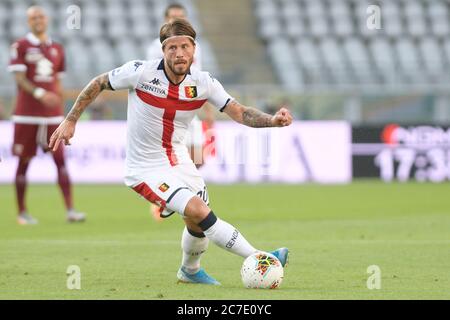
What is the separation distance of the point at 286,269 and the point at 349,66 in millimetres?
19088

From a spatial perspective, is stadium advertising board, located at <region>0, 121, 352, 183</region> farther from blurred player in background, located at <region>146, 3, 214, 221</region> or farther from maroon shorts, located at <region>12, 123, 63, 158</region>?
blurred player in background, located at <region>146, 3, 214, 221</region>

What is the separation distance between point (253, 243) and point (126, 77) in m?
3.32

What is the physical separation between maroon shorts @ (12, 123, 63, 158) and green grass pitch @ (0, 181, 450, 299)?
0.85 m

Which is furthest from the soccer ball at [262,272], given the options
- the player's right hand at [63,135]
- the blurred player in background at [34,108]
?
the blurred player in background at [34,108]

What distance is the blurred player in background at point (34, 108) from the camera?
43.1 ft

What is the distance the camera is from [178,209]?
7434 millimetres

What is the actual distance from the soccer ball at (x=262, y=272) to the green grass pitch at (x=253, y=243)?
9 cm

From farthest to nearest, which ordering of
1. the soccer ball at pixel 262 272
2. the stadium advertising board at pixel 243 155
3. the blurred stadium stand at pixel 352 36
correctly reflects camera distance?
the blurred stadium stand at pixel 352 36 → the stadium advertising board at pixel 243 155 → the soccer ball at pixel 262 272

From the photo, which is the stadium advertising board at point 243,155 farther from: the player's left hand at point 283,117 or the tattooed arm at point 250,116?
the player's left hand at point 283,117

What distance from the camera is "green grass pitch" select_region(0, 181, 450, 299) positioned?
7.38 meters

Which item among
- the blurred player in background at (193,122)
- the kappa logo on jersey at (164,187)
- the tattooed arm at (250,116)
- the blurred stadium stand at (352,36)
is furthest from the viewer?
the blurred stadium stand at (352,36)

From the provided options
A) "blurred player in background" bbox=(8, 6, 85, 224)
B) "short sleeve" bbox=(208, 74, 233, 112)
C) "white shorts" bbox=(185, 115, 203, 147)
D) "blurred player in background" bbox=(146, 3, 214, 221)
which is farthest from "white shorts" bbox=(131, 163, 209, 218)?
"blurred player in background" bbox=(8, 6, 85, 224)

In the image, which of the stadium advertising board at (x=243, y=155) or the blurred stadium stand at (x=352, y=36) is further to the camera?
the blurred stadium stand at (x=352, y=36)
